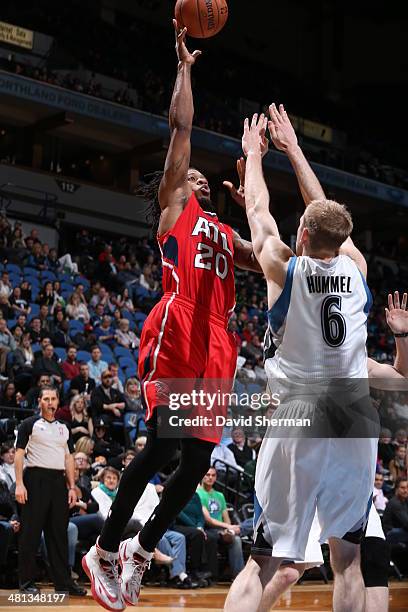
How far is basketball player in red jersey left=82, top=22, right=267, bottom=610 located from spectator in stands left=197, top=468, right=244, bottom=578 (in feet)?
17.9

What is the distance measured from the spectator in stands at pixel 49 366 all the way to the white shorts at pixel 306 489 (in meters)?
7.45

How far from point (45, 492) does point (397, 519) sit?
5115 millimetres

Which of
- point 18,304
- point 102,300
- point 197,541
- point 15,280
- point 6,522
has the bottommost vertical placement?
point 197,541

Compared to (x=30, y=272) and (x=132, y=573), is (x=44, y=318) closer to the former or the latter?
(x=30, y=272)

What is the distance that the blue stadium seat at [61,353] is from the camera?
12516 mm

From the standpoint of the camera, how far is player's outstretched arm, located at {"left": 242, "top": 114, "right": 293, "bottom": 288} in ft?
12.3

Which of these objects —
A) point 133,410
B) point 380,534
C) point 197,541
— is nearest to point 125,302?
point 133,410

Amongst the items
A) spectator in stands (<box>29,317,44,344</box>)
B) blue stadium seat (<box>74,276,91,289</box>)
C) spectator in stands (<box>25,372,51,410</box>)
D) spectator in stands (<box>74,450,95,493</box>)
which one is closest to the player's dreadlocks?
spectator in stands (<box>74,450,95,493</box>)

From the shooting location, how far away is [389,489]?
12.7m

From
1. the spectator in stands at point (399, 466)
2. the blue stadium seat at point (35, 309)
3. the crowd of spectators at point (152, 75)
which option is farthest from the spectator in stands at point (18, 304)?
the crowd of spectators at point (152, 75)

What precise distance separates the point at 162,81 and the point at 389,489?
13137 mm

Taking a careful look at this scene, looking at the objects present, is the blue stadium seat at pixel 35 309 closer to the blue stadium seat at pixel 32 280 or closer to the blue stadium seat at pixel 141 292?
the blue stadium seat at pixel 32 280

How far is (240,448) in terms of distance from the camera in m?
11.8

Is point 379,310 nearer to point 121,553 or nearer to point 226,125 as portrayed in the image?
point 226,125
